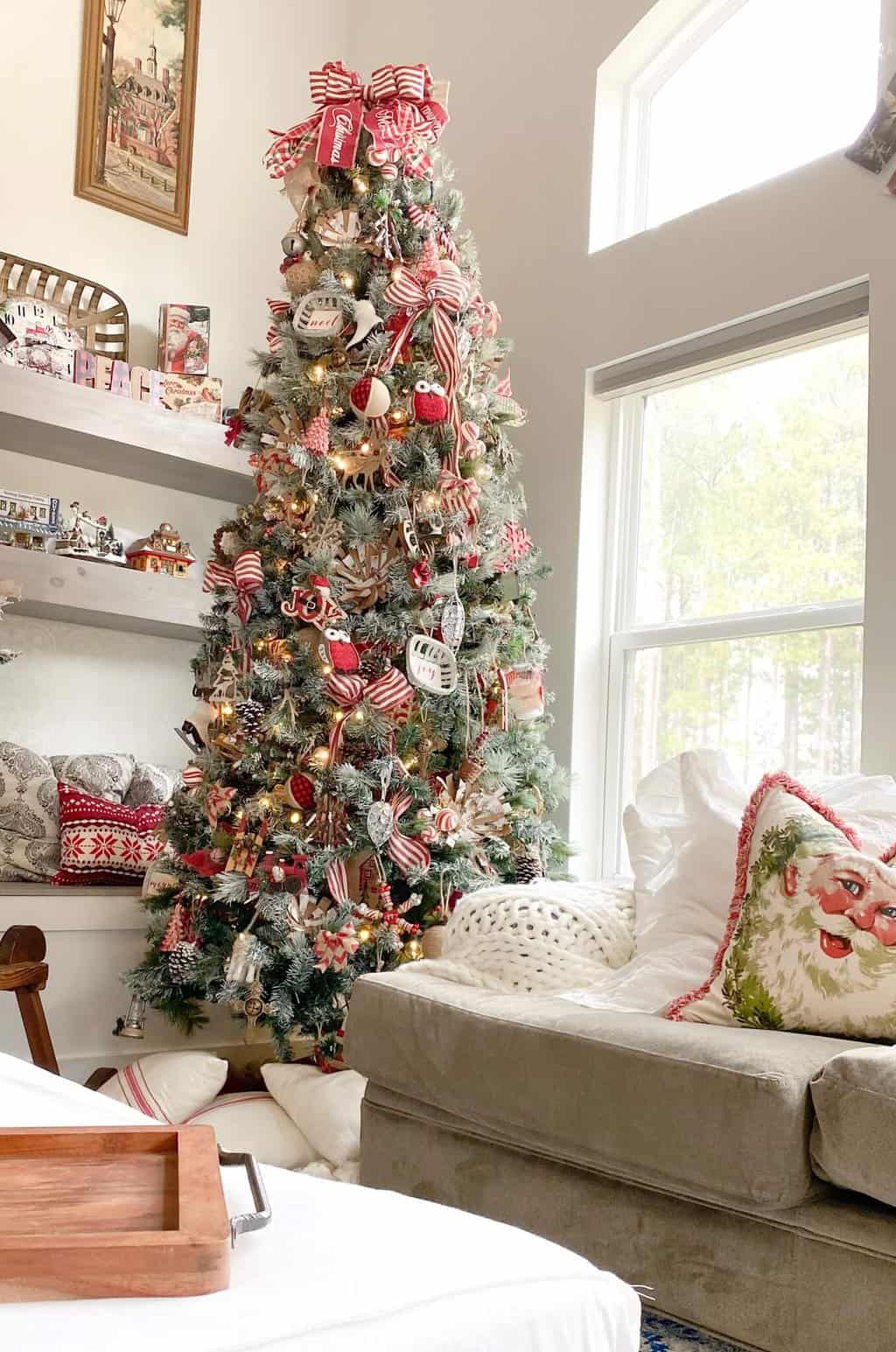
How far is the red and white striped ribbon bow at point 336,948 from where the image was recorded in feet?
9.36

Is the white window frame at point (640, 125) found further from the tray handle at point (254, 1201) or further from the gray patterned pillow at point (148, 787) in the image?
the tray handle at point (254, 1201)

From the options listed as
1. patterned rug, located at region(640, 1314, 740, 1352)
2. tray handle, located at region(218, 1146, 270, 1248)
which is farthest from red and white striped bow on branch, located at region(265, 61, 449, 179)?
tray handle, located at region(218, 1146, 270, 1248)

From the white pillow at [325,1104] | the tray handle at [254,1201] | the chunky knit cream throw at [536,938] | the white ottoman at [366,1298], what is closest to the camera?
the white ottoman at [366,1298]

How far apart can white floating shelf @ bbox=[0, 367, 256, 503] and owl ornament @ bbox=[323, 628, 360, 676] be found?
1.33 meters

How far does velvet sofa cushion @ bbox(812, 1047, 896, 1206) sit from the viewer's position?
151 centimetres

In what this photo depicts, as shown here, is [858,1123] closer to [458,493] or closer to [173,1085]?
[173,1085]

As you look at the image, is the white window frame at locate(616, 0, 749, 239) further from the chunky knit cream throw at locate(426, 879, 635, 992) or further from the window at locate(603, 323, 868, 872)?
the chunky knit cream throw at locate(426, 879, 635, 992)

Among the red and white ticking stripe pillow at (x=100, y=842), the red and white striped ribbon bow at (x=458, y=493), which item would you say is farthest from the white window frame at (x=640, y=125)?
the red and white ticking stripe pillow at (x=100, y=842)

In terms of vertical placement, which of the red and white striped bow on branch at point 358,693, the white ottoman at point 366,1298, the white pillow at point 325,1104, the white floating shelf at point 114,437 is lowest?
the white pillow at point 325,1104

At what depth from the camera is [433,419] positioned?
10.1 ft

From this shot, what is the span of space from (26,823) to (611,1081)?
2.29 m

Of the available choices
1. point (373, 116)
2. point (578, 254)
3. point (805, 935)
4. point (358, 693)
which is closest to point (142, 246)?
point (373, 116)

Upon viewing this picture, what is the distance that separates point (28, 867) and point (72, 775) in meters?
0.30

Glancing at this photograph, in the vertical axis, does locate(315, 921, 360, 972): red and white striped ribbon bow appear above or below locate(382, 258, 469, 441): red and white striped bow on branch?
below
